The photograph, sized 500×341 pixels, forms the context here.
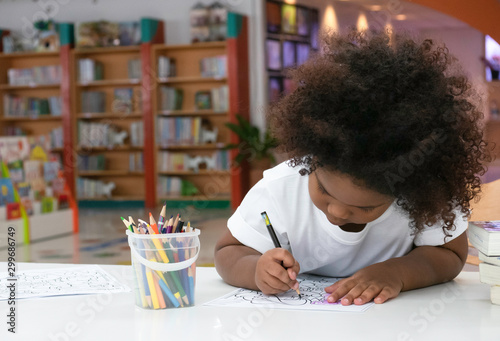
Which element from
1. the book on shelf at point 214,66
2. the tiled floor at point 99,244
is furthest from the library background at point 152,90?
the tiled floor at point 99,244

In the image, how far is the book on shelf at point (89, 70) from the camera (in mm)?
8242

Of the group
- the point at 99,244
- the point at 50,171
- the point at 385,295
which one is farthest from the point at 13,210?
the point at 385,295

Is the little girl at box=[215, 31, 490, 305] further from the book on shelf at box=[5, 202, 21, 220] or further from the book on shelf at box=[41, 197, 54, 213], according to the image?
the book on shelf at box=[41, 197, 54, 213]

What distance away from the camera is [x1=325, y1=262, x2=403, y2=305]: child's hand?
1.04 meters

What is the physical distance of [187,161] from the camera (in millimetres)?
7914

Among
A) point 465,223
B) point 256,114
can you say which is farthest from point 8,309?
point 256,114

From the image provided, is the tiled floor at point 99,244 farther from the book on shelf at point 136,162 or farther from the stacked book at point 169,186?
the book on shelf at point 136,162

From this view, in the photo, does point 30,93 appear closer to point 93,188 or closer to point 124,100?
point 124,100

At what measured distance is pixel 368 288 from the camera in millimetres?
1059

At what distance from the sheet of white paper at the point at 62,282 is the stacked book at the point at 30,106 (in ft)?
24.8

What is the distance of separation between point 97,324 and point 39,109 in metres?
8.18

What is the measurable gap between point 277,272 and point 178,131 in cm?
692

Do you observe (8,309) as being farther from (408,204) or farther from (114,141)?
(114,141)

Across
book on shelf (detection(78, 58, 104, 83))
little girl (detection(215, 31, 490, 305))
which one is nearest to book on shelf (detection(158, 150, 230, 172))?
book on shelf (detection(78, 58, 104, 83))
